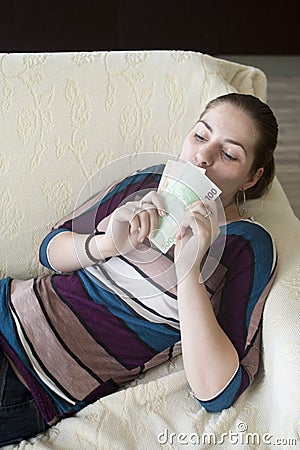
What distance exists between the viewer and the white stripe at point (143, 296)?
3.99ft

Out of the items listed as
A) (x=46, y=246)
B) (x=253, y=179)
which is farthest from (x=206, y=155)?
(x=46, y=246)

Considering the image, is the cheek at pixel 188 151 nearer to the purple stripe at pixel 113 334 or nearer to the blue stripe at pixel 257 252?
the blue stripe at pixel 257 252

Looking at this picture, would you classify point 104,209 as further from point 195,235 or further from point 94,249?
point 195,235

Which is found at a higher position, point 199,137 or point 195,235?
point 199,137

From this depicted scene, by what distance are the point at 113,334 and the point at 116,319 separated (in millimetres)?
29

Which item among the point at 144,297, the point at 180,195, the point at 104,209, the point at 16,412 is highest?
the point at 180,195

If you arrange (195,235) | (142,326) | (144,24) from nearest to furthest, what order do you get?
(195,235)
(142,326)
(144,24)

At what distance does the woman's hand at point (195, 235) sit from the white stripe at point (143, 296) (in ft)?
0.29

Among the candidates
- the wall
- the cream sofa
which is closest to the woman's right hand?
the cream sofa

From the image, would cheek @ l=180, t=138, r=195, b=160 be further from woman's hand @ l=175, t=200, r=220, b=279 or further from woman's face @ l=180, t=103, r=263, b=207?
woman's hand @ l=175, t=200, r=220, b=279

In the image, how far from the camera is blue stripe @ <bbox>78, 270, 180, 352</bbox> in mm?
1226

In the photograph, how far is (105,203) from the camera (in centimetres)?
131

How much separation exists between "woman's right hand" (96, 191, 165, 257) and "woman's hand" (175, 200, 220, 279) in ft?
0.17

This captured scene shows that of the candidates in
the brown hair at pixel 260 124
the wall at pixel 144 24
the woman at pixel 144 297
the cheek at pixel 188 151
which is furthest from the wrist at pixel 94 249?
the wall at pixel 144 24
